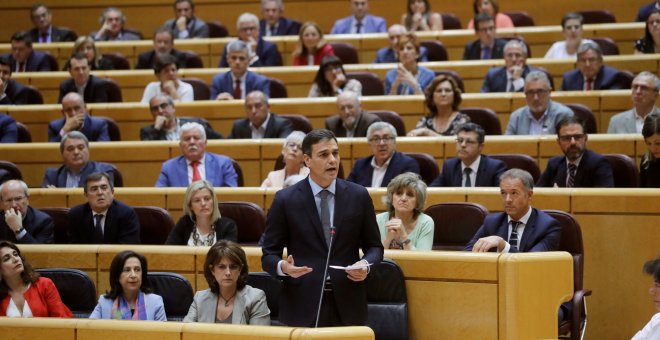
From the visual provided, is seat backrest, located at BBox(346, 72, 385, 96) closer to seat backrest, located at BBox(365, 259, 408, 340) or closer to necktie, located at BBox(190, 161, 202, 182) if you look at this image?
necktie, located at BBox(190, 161, 202, 182)

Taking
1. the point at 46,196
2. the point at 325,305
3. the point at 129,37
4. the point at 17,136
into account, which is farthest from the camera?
the point at 129,37

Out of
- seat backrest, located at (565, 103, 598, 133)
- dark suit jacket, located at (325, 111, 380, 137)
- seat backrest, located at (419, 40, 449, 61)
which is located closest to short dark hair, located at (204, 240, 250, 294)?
dark suit jacket, located at (325, 111, 380, 137)

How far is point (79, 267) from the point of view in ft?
12.6

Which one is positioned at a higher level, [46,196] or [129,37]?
[129,37]

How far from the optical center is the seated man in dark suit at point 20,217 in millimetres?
4301

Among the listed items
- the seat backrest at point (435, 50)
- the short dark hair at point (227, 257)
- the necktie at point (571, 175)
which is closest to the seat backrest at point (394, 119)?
the necktie at point (571, 175)

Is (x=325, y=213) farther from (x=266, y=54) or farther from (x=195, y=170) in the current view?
(x=266, y=54)

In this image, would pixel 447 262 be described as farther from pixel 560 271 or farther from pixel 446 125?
pixel 446 125

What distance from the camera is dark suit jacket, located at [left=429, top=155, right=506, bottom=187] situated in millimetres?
4488

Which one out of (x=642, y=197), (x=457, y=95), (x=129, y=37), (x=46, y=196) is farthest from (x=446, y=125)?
(x=129, y=37)

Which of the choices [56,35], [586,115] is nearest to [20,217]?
[586,115]

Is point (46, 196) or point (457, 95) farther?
point (457, 95)

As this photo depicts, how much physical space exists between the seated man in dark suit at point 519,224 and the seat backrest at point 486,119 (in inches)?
63.3

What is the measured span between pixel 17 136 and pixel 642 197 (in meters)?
3.35
